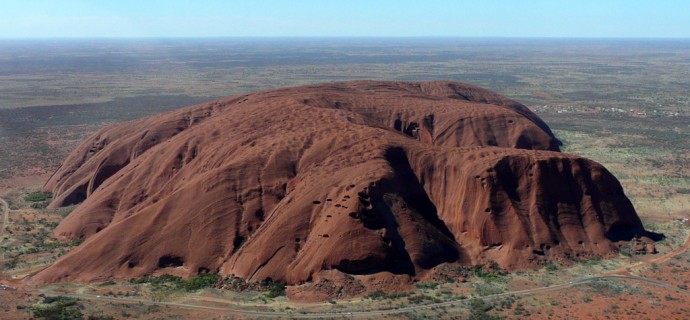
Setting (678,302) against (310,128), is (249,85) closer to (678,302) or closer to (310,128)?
(310,128)

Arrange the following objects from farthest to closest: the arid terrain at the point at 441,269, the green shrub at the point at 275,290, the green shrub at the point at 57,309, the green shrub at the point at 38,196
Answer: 1. the green shrub at the point at 38,196
2. the green shrub at the point at 275,290
3. the arid terrain at the point at 441,269
4. the green shrub at the point at 57,309

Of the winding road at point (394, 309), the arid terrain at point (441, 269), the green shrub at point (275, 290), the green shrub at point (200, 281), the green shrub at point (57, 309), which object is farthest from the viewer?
the green shrub at point (200, 281)

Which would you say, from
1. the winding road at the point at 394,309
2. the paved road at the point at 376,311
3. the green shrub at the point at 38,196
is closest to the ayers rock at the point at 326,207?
the winding road at the point at 394,309

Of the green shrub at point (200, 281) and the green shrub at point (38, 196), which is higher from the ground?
the green shrub at point (200, 281)

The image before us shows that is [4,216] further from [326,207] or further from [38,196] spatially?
[326,207]

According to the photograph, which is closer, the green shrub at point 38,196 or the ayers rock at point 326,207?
the ayers rock at point 326,207

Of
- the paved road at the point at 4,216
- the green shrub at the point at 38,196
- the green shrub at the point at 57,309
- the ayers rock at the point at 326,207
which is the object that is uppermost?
the ayers rock at the point at 326,207

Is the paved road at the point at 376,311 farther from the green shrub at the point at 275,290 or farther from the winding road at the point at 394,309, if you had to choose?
the green shrub at the point at 275,290

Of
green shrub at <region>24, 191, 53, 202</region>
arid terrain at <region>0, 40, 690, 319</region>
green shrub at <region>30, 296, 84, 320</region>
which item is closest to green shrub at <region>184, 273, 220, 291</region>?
arid terrain at <region>0, 40, 690, 319</region>
